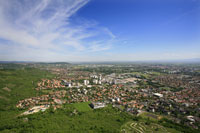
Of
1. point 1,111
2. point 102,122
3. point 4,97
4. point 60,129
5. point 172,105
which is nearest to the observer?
point 60,129

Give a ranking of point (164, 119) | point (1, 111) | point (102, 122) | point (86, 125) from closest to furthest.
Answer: point (86, 125) → point (102, 122) → point (164, 119) → point (1, 111)

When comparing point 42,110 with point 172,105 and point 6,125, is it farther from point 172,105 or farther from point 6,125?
point 172,105

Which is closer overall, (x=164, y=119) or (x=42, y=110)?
(x=164, y=119)

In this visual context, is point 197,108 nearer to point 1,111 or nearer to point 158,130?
point 158,130

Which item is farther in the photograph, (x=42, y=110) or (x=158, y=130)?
(x=42, y=110)

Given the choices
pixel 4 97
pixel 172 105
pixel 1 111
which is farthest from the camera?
pixel 4 97

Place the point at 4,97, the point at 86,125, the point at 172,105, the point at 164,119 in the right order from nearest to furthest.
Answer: the point at 86,125
the point at 164,119
the point at 172,105
the point at 4,97

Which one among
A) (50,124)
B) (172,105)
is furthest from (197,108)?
(50,124)

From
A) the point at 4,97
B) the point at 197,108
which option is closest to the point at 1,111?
the point at 4,97
